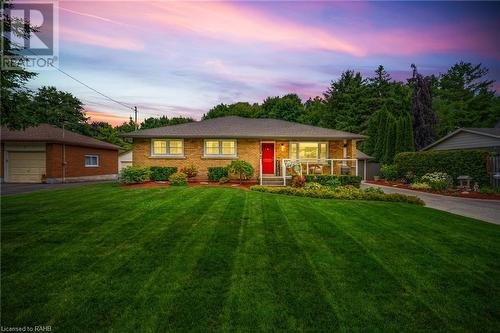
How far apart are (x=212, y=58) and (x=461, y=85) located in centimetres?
4862

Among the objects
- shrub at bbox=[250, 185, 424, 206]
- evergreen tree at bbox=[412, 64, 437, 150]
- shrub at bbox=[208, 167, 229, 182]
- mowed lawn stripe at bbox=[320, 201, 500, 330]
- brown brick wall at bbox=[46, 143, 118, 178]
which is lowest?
mowed lawn stripe at bbox=[320, 201, 500, 330]

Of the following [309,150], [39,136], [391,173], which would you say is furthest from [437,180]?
[39,136]

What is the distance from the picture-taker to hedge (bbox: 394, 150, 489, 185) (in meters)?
13.9

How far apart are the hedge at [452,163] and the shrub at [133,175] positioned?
1896 cm

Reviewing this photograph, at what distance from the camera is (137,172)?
1398cm

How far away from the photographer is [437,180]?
14195 mm

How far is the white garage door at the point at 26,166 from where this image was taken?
1931cm

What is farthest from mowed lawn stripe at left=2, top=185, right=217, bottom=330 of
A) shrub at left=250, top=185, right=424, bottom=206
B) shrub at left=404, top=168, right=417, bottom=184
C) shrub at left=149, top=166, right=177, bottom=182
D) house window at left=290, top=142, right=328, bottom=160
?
shrub at left=404, top=168, right=417, bottom=184

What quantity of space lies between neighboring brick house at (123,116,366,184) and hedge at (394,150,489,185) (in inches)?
186

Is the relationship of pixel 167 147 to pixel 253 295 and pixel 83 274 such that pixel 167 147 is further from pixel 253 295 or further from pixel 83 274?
pixel 253 295

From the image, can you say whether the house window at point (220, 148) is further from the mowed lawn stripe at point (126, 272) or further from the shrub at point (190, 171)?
the mowed lawn stripe at point (126, 272)

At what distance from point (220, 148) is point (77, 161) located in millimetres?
14877

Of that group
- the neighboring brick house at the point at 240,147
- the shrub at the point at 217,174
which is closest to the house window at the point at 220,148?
the neighboring brick house at the point at 240,147

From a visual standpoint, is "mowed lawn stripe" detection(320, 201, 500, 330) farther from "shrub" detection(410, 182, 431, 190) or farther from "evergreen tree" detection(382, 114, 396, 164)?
"evergreen tree" detection(382, 114, 396, 164)
